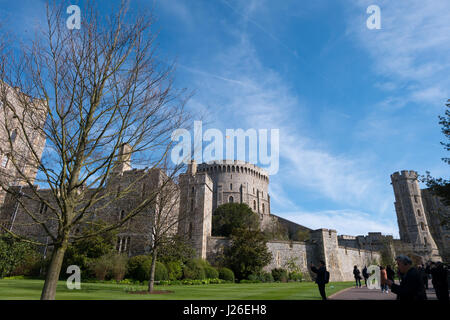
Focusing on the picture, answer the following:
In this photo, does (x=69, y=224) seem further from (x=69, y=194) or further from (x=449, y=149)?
(x=449, y=149)

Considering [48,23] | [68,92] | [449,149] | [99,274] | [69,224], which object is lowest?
[99,274]

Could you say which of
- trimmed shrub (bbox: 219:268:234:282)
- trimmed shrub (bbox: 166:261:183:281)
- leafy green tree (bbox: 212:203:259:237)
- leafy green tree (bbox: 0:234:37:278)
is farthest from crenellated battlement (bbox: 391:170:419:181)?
leafy green tree (bbox: 0:234:37:278)

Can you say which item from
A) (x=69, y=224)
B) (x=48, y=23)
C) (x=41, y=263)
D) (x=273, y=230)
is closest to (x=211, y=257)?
(x=41, y=263)

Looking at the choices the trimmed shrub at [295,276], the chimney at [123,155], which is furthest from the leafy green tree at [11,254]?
the trimmed shrub at [295,276]

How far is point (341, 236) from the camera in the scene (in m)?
53.4

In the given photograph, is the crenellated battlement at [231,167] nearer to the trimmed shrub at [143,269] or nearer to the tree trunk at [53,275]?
the trimmed shrub at [143,269]

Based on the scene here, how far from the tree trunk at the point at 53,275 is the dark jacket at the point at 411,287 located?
21.7 feet

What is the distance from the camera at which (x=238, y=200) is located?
211 feet

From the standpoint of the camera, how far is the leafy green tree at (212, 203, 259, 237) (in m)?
44.4

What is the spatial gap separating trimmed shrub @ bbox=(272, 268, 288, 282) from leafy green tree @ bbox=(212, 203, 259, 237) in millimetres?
12922

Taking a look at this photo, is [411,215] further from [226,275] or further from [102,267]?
[102,267]

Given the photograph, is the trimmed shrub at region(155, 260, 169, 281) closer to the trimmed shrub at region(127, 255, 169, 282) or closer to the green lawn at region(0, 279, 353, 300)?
the trimmed shrub at region(127, 255, 169, 282)
